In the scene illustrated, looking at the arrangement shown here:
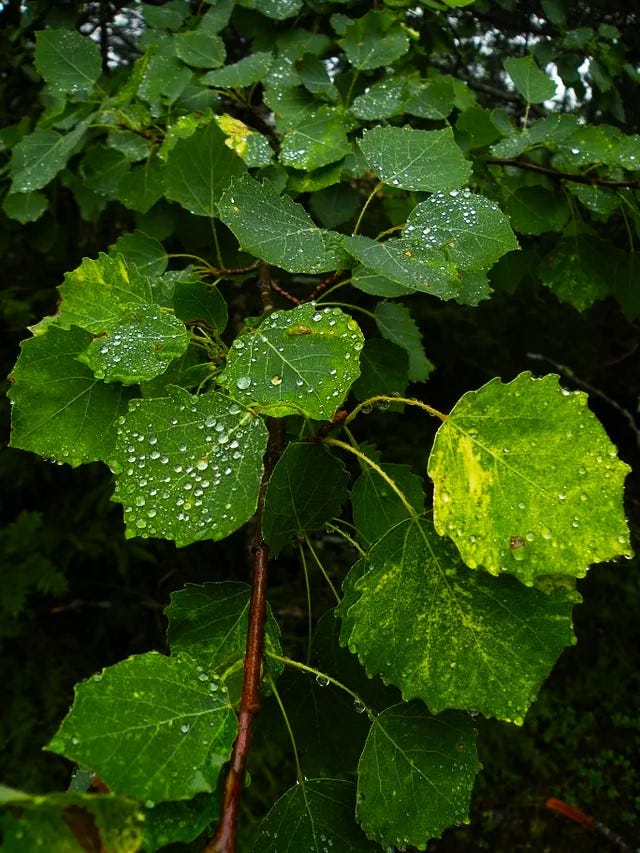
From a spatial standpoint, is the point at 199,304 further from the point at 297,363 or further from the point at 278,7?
the point at 278,7

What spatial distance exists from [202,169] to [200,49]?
49cm

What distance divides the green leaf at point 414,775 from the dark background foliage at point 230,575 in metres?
1.39

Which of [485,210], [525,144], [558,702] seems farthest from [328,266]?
[558,702]

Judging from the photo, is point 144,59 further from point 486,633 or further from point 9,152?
point 486,633

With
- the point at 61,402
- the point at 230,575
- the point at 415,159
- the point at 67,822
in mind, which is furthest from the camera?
the point at 230,575

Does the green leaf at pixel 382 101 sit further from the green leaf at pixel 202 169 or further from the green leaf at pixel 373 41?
the green leaf at pixel 202 169

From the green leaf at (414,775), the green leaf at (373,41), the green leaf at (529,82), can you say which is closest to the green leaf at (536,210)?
the green leaf at (529,82)

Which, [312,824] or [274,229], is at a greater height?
[274,229]

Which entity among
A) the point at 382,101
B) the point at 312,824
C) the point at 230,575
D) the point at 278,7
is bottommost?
the point at 230,575

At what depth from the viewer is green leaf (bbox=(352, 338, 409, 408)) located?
2.80 feet

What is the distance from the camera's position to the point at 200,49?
1.14 metres

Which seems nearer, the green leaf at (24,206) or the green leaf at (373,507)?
the green leaf at (373,507)

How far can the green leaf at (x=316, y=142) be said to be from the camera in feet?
2.89

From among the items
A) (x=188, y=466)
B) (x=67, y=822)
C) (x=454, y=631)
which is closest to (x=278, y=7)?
(x=188, y=466)
